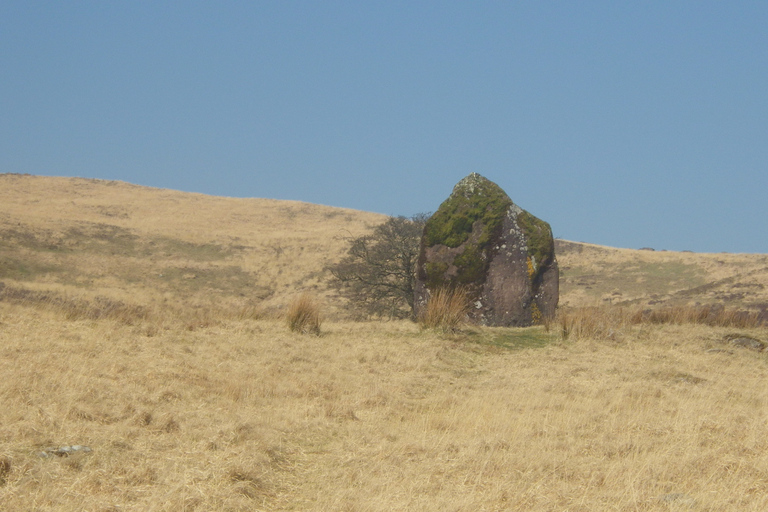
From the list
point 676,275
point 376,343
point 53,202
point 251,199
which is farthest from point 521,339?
point 251,199

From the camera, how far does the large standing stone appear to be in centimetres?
1350

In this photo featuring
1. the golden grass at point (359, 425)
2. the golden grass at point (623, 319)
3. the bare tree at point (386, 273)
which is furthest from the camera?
the bare tree at point (386, 273)

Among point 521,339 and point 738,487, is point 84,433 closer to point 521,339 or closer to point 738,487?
point 738,487

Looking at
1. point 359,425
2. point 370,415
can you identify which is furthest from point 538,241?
point 359,425

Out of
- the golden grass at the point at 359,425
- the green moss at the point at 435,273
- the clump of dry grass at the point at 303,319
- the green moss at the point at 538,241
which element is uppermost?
the green moss at the point at 538,241

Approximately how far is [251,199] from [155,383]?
227 feet

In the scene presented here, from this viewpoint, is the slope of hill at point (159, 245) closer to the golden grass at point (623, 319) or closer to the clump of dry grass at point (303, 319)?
the clump of dry grass at point (303, 319)

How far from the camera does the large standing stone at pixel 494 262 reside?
13500 mm

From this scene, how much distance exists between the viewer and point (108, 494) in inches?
166

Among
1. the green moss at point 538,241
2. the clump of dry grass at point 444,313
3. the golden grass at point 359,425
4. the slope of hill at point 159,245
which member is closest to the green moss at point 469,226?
the green moss at point 538,241

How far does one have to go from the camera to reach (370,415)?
22.5 feet

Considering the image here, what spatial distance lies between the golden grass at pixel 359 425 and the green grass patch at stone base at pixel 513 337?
843 millimetres

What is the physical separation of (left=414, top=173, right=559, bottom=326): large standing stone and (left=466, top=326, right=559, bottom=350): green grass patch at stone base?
0.66m

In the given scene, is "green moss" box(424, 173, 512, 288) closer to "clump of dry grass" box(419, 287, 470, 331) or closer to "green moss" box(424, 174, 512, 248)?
"green moss" box(424, 174, 512, 248)
